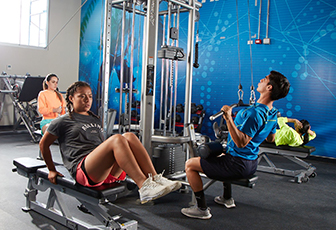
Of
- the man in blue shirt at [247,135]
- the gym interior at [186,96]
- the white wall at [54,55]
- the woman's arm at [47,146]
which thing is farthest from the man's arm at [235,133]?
the white wall at [54,55]

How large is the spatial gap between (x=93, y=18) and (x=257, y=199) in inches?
250

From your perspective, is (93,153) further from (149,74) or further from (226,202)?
(226,202)

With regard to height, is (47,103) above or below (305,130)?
above

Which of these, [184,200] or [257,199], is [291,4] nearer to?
[257,199]

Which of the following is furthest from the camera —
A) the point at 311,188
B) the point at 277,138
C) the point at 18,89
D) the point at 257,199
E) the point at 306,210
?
the point at 18,89

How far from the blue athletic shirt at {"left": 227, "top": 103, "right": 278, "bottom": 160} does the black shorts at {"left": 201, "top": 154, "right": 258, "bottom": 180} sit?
4 centimetres

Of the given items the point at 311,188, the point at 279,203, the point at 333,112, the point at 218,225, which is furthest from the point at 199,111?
the point at 218,225

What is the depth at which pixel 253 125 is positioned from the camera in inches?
85.7

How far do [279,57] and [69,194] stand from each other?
173 inches

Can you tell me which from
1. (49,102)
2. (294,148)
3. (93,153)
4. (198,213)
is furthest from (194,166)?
(49,102)

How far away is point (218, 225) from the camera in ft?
7.66

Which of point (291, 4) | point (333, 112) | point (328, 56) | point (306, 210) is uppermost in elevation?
A: point (291, 4)

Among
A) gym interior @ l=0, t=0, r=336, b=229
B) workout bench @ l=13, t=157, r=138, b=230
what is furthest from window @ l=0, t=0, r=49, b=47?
workout bench @ l=13, t=157, r=138, b=230

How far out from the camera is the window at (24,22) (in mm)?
6566
